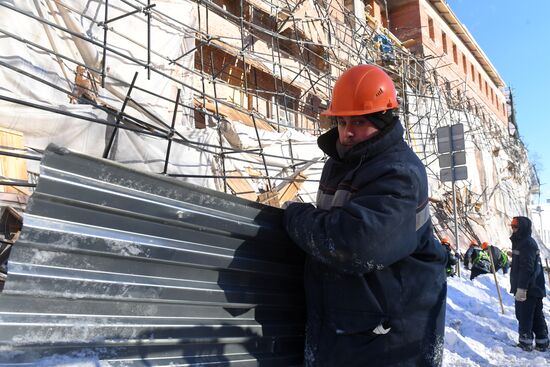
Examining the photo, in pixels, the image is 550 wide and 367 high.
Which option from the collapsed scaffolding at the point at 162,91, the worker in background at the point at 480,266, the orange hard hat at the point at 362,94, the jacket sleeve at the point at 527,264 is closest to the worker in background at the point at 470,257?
the worker in background at the point at 480,266

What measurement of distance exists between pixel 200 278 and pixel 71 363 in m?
0.55

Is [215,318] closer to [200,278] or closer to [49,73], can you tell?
[200,278]

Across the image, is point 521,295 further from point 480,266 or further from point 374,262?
point 374,262

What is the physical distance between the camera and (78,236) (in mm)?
1508

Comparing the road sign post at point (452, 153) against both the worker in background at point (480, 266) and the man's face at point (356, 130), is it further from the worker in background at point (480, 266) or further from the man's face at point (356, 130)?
the man's face at point (356, 130)

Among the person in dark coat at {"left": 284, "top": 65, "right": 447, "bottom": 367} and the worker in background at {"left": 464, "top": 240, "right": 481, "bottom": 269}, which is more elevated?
the person in dark coat at {"left": 284, "top": 65, "right": 447, "bottom": 367}

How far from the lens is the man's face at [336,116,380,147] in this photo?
1949mm

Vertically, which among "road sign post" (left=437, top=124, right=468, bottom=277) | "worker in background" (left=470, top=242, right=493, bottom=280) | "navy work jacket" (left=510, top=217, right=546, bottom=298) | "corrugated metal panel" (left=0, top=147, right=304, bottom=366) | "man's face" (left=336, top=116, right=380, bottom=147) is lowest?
"worker in background" (left=470, top=242, right=493, bottom=280)

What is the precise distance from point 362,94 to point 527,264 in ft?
20.2

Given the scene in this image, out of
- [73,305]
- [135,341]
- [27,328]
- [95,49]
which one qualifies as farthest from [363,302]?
[95,49]

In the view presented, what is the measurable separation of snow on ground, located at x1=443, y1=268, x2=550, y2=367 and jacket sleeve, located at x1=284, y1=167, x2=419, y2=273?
4163mm

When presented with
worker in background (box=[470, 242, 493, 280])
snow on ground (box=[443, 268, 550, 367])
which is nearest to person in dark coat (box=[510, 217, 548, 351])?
snow on ground (box=[443, 268, 550, 367])

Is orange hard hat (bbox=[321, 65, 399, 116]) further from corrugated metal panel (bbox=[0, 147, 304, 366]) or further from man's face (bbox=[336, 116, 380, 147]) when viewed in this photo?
corrugated metal panel (bbox=[0, 147, 304, 366])

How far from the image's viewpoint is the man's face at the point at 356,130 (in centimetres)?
195
